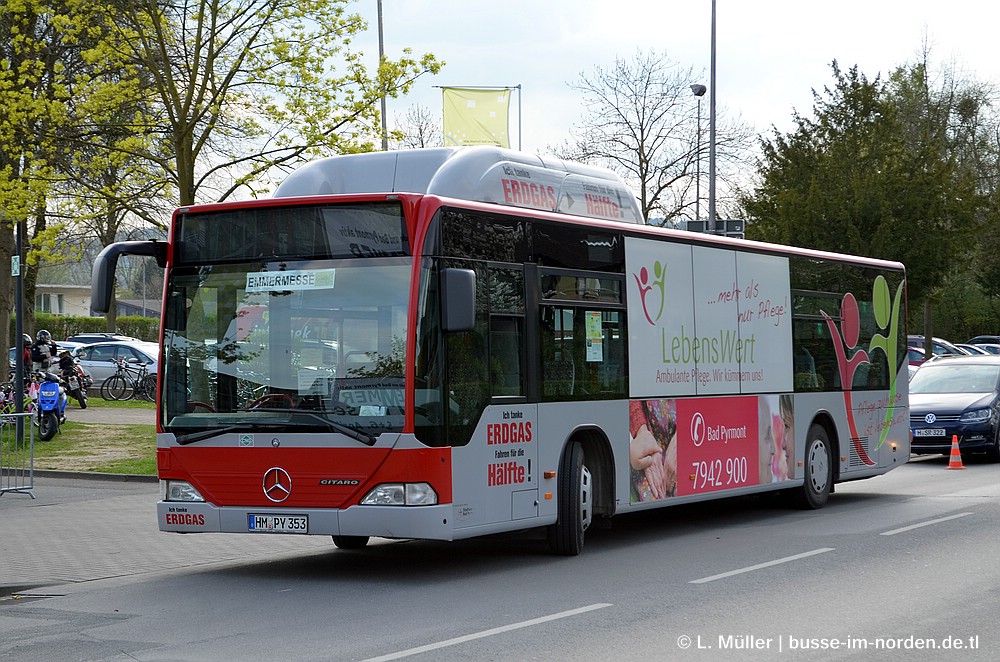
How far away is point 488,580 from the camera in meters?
10.4

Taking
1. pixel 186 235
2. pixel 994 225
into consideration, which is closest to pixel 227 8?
pixel 186 235

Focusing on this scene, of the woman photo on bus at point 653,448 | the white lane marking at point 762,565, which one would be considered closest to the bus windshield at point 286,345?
the white lane marking at point 762,565

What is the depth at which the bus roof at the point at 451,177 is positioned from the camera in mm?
11406

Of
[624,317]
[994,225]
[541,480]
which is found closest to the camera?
[541,480]

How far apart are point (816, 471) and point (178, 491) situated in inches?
326

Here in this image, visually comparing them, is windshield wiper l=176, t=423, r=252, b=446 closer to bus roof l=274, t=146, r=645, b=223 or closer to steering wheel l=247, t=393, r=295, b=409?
steering wheel l=247, t=393, r=295, b=409

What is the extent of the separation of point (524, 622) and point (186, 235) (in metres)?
4.53

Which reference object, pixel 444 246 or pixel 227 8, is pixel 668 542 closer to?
pixel 444 246

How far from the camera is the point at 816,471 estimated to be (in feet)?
52.7

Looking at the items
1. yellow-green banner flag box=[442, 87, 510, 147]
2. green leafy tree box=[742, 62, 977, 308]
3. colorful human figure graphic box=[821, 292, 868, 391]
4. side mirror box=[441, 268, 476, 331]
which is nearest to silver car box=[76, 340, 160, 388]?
yellow-green banner flag box=[442, 87, 510, 147]

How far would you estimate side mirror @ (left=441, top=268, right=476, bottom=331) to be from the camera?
394 inches

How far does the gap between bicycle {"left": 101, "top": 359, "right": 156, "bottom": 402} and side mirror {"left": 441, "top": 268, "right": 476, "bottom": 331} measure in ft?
91.8

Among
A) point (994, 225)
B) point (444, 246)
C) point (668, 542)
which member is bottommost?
point (668, 542)

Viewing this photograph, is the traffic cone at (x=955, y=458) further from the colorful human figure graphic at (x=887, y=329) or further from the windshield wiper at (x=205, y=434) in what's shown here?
the windshield wiper at (x=205, y=434)
